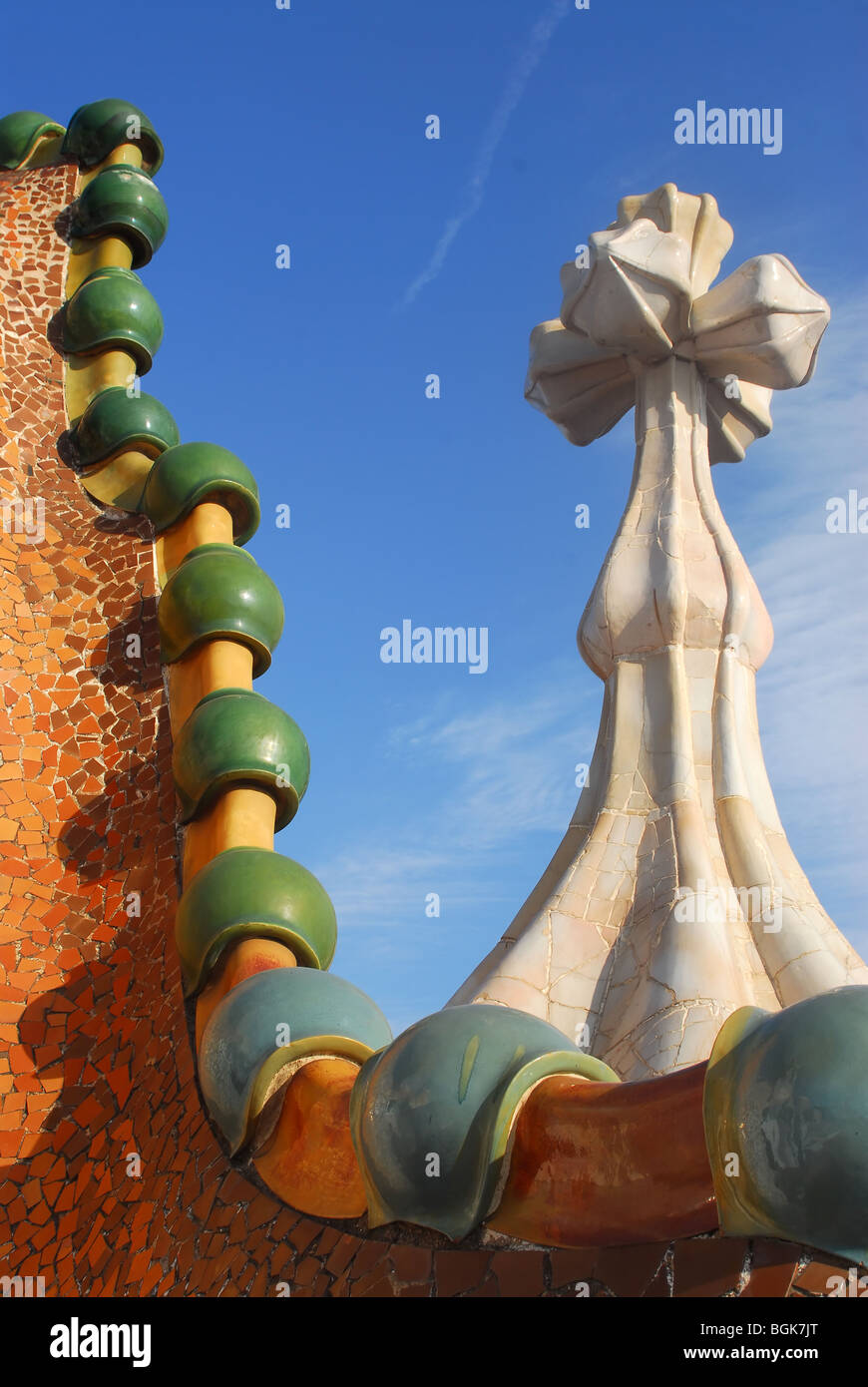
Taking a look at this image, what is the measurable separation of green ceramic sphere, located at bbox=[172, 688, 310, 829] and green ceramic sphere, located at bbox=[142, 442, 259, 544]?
1.76ft

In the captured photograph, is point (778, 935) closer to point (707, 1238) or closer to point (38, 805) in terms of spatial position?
point (38, 805)

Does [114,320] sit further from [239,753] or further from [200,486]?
[239,753]

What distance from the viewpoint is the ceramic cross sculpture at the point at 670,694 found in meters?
4.71

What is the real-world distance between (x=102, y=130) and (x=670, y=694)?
2807 mm


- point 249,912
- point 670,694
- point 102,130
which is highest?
point 102,130

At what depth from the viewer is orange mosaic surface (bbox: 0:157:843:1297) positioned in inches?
58.8

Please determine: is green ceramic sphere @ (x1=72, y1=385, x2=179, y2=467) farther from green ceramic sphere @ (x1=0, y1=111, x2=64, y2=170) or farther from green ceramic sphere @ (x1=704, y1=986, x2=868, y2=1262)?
green ceramic sphere @ (x1=704, y1=986, x2=868, y2=1262)

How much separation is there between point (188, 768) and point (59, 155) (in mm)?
2203

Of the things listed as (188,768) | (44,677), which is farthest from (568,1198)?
(44,677)

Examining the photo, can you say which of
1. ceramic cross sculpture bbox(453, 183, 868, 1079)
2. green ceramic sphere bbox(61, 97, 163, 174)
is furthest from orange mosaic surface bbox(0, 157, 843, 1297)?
ceramic cross sculpture bbox(453, 183, 868, 1079)

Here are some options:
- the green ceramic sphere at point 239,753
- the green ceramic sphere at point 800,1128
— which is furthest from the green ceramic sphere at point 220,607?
the green ceramic sphere at point 800,1128

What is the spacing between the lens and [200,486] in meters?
2.70

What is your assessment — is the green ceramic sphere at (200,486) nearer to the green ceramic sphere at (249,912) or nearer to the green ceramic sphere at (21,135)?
the green ceramic sphere at (249,912)

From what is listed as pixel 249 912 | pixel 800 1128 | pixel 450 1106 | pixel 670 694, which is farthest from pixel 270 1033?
pixel 670 694
